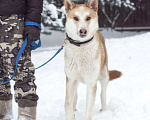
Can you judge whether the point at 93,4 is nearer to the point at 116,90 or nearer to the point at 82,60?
the point at 82,60

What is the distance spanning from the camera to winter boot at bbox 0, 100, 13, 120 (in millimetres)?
3307

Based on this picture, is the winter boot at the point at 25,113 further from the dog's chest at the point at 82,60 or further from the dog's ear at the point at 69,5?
the dog's ear at the point at 69,5

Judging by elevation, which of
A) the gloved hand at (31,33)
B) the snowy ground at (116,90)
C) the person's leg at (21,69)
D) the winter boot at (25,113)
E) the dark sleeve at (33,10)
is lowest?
the snowy ground at (116,90)

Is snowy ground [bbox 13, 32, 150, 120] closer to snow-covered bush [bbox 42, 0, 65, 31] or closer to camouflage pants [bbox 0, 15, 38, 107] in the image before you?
camouflage pants [bbox 0, 15, 38, 107]

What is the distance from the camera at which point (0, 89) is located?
10.6ft

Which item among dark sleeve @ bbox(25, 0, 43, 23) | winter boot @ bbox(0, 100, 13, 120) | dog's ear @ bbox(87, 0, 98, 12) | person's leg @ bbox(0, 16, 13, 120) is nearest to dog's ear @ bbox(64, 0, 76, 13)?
dog's ear @ bbox(87, 0, 98, 12)

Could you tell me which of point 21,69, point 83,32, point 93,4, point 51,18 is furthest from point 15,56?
point 51,18

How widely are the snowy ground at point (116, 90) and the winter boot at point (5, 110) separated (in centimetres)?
23

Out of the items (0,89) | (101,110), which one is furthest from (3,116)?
(101,110)

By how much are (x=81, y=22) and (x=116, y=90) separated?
2.13 meters

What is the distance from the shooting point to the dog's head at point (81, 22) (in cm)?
279

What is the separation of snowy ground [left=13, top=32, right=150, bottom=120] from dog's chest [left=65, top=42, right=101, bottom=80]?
30.3 inches

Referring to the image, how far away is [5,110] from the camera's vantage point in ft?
11.0

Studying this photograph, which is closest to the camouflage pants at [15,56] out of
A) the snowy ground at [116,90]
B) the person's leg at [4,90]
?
the person's leg at [4,90]
